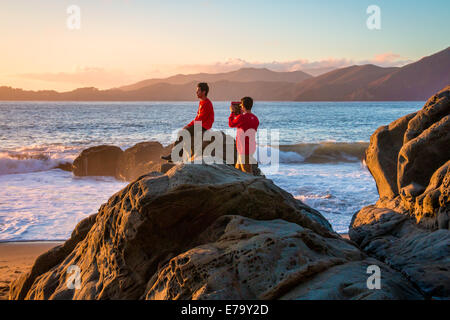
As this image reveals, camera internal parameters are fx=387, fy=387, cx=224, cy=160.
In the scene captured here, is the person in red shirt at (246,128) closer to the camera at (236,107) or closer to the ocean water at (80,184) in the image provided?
the camera at (236,107)

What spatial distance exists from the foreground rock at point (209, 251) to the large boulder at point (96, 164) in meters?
12.6

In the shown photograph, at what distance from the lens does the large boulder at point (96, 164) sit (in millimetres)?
17281

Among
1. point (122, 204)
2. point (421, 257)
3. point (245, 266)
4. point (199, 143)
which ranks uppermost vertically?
point (199, 143)

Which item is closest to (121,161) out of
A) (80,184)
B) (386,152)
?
(80,184)

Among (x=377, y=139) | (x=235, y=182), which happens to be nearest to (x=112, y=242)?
(x=235, y=182)

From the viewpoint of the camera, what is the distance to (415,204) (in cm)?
566

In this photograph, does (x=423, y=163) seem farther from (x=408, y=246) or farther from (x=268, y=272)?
(x=268, y=272)

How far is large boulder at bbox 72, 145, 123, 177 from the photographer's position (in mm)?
17281

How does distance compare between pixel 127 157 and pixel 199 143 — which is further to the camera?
pixel 127 157

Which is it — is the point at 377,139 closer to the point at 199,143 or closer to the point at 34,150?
the point at 199,143

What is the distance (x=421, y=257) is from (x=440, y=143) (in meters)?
2.27

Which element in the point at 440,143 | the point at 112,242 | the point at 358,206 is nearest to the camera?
the point at 112,242

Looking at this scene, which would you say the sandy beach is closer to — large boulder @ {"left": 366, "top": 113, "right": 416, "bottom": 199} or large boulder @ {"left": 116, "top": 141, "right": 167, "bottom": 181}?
large boulder @ {"left": 366, "top": 113, "right": 416, "bottom": 199}

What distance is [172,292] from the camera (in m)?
3.34
